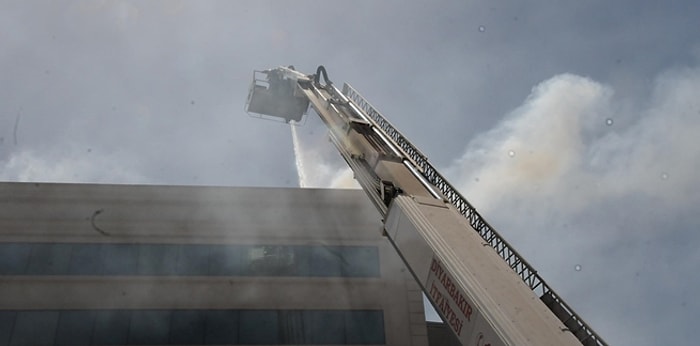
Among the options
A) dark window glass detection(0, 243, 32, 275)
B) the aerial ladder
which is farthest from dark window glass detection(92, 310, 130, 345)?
the aerial ladder

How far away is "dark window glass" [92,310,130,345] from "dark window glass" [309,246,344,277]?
15.3 ft

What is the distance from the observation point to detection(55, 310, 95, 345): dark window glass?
40.6 feet

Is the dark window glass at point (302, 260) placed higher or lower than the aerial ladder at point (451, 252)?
higher

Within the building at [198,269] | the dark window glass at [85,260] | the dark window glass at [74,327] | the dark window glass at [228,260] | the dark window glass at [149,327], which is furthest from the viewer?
the dark window glass at [228,260]

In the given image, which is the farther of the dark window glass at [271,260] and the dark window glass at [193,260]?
the dark window glass at [271,260]

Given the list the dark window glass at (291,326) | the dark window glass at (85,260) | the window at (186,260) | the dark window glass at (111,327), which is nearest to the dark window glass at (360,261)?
the window at (186,260)

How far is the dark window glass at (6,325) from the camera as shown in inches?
481

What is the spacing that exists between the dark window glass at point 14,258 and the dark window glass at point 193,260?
12.2 feet

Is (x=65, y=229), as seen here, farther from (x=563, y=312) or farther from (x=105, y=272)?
(x=563, y=312)

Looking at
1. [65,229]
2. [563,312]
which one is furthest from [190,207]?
[563,312]

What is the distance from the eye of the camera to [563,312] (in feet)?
19.0

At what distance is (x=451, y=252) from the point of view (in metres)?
6.12

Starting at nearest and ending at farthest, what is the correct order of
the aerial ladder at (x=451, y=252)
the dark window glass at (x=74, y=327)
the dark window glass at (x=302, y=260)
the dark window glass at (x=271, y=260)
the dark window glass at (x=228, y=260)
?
the aerial ladder at (x=451, y=252) < the dark window glass at (x=74, y=327) < the dark window glass at (x=228, y=260) < the dark window glass at (x=271, y=260) < the dark window glass at (x=302, y=260)

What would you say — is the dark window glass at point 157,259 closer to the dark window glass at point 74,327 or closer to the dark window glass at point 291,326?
the dark window glass at point 74,327
